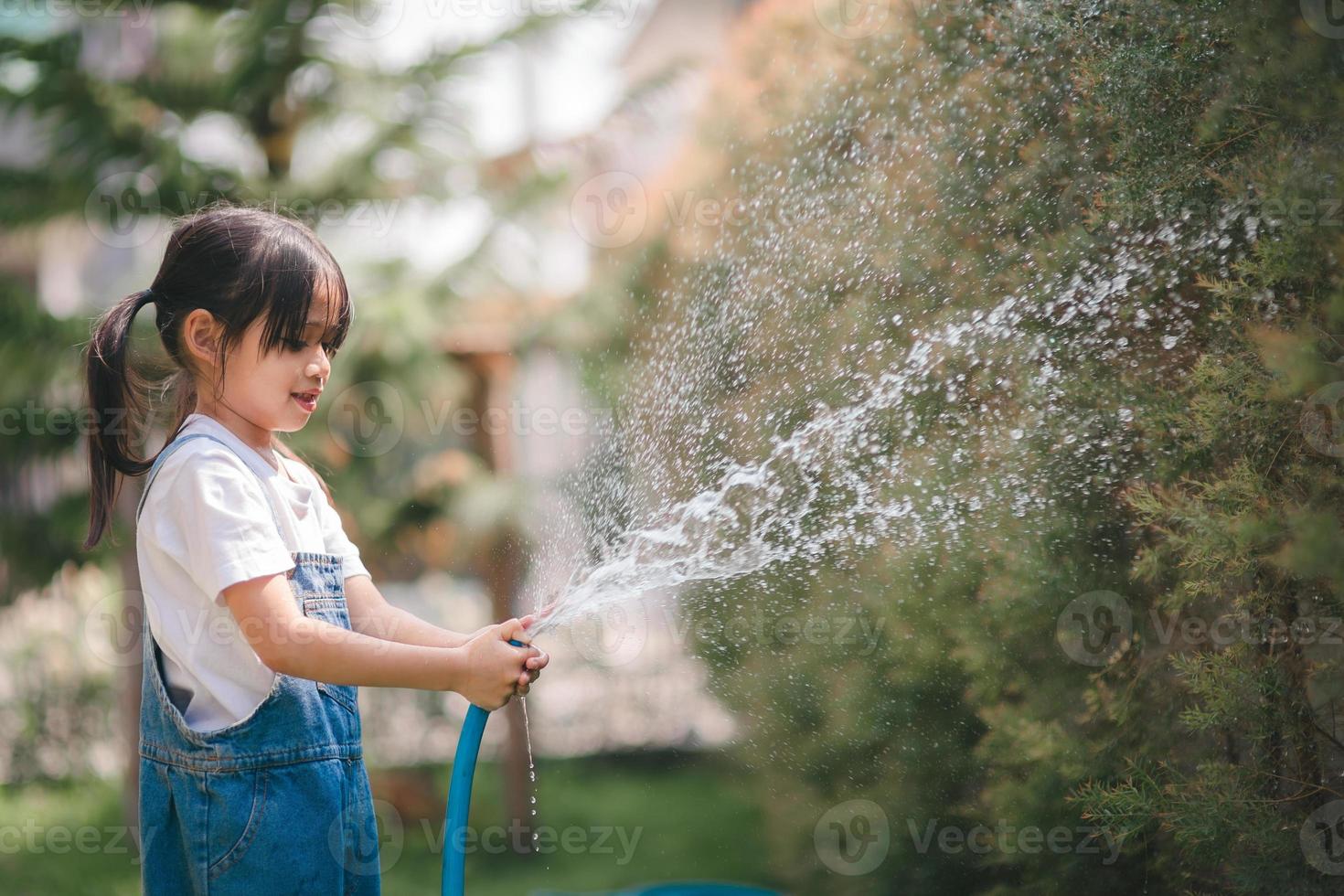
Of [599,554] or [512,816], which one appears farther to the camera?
[512,816]

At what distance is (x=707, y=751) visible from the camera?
5.26 m

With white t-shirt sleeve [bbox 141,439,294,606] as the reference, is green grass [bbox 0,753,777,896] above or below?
below

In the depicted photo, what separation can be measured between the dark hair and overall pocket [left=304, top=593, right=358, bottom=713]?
0.35m

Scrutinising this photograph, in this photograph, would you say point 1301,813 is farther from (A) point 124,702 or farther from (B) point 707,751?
(A) point 124,702

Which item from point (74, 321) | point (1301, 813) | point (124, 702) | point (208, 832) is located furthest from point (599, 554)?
point (124, 702)

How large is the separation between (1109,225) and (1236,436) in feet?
1.78

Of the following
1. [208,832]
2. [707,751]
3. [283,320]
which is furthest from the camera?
[707,751]
